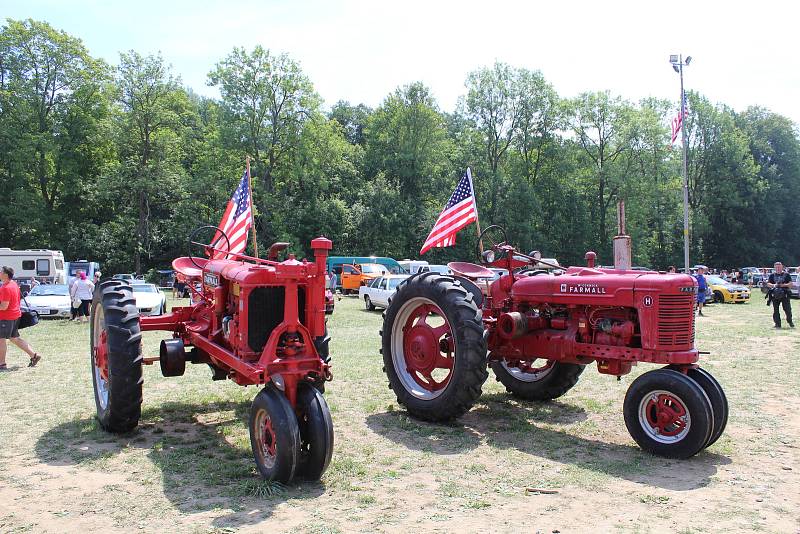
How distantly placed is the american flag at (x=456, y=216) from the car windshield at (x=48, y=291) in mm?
12530

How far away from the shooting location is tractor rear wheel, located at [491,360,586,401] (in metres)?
7.35

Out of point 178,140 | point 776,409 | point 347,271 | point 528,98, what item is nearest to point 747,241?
point 528,98

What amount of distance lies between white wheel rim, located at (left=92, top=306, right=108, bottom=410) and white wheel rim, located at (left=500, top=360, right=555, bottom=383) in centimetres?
444

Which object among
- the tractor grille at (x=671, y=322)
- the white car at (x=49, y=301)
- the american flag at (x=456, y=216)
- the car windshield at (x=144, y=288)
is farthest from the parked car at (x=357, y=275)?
the tractor grille at (x=671, y=322)

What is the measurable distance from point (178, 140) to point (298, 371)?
3855cm

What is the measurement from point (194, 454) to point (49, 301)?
15.6 m

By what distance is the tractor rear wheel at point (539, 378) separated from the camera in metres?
7.35

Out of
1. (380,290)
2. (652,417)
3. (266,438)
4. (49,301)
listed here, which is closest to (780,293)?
(380,290)

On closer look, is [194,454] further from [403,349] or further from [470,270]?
[470,270]

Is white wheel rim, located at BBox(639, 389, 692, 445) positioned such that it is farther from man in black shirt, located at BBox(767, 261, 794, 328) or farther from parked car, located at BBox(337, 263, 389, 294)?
parked car, located at BBox(337, 263, 389, 294)

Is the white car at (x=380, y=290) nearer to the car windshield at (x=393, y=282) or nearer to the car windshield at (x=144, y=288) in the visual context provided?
the car windshield at (x=393, y=282)

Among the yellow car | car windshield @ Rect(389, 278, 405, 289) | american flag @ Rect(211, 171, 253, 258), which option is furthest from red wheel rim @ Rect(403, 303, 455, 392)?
the yellow car

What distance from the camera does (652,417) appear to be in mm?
5465

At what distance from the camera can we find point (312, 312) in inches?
205
